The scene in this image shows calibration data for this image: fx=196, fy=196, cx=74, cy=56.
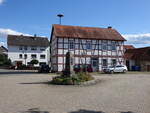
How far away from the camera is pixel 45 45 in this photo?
208 ft

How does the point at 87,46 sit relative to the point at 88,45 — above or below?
below

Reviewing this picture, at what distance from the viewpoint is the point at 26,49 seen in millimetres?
60938

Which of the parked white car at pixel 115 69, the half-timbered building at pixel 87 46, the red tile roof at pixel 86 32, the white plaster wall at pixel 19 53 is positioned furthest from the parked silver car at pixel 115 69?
the white plaster wall at pixel 19 53

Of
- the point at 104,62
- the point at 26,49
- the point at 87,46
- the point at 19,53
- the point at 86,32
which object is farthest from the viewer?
the point at 26,49

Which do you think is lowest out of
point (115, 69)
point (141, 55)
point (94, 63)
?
point (115, 69)

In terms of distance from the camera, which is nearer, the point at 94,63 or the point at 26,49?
the point at 94,63

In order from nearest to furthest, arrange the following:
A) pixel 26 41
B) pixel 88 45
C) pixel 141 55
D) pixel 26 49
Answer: pixel 88 45, pixel 141 55, pixel 26 49, pixel 26 41

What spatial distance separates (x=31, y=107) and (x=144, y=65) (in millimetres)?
38483

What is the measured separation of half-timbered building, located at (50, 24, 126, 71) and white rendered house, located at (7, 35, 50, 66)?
22079mm

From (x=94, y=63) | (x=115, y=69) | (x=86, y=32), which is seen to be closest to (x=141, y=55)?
(x=115, y=69)

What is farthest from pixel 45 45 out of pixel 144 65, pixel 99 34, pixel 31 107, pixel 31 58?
pixel 31 107

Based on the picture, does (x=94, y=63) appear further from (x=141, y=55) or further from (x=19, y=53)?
(x=19, y=53)

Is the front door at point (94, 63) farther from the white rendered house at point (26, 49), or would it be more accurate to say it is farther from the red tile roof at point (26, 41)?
the red tile roof at point (26, 41)

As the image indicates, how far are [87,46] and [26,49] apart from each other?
29175 mm
